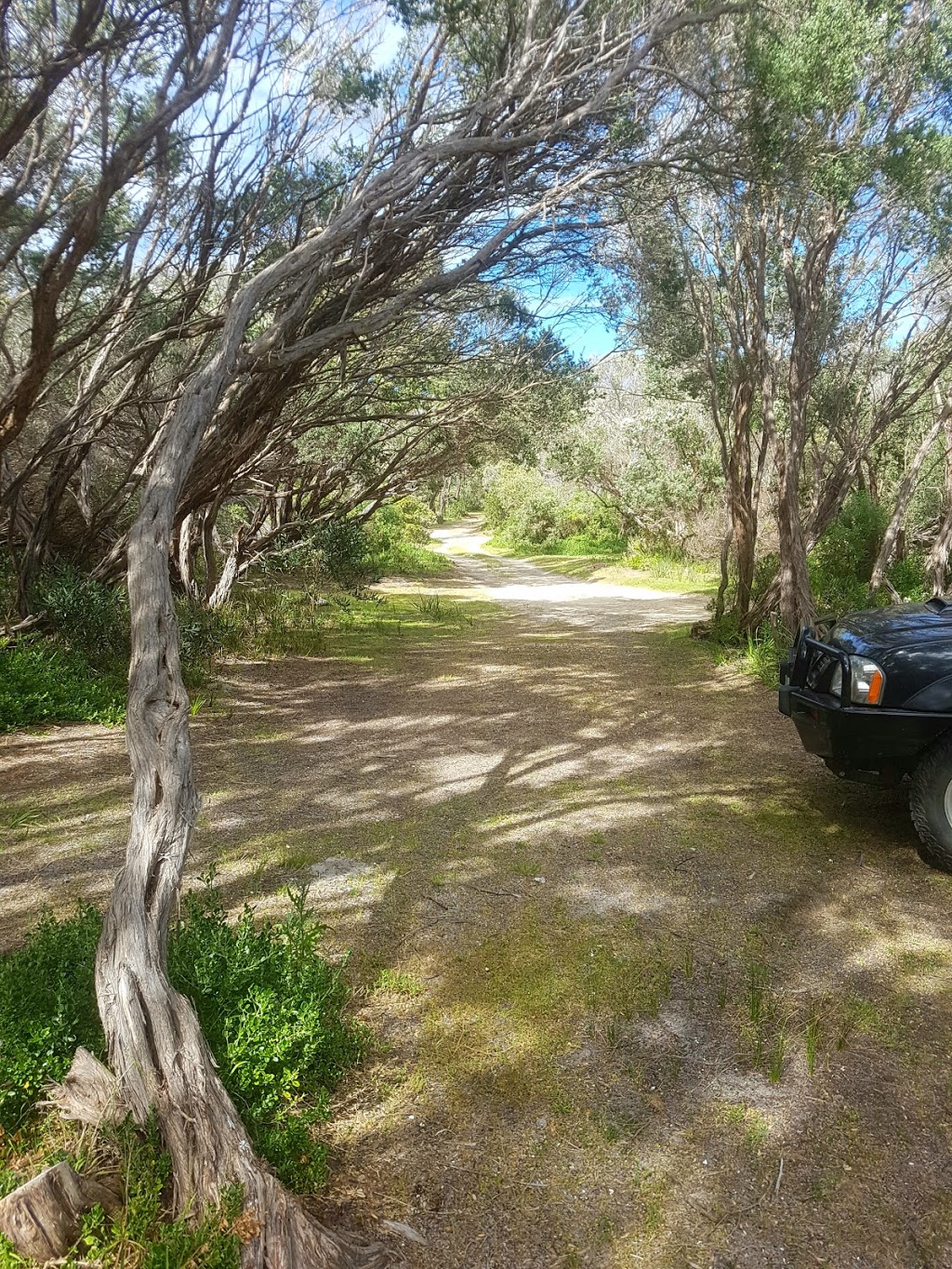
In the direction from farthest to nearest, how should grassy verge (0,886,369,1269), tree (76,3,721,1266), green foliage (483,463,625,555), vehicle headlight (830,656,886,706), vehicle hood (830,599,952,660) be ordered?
green foliage (483,463,625,555) < vehicle hood (830,599,952,660) < vehicle headlight (830,656,886,706) < tree (76,3,721,1266) < grassy verge (0,886,369,1269)

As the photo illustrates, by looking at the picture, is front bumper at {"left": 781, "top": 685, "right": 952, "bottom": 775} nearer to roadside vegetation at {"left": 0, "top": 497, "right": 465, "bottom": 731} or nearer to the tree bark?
roadside vegetation at {"left": 0, "top": 497, "right": 465, "bottom": 731}

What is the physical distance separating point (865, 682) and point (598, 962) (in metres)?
2.01

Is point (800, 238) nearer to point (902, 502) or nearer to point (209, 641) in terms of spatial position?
point (902, 502)

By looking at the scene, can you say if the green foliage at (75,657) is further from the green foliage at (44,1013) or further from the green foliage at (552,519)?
the green foliage at (552,519)

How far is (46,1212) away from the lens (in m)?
1.91

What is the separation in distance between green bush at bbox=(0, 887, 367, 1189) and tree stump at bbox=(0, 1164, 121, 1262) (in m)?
0.52

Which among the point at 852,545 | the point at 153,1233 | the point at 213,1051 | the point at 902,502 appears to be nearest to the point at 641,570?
the point at 852,545

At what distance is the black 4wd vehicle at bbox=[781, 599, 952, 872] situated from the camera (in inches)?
157

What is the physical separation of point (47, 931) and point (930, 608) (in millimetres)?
4962

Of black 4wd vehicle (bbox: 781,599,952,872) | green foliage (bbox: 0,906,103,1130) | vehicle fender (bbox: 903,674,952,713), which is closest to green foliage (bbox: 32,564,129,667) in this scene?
green foliage (bbox: 0,906,103,1130)

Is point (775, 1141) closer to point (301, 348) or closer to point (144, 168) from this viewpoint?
point (301, 348)

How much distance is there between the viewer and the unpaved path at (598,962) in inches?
90.9

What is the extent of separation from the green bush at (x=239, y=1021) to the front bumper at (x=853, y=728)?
2820mm

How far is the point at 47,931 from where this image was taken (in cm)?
314
